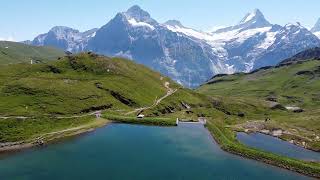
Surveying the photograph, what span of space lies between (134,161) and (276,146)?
60.0 metres

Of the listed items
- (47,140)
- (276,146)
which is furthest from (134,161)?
(276,146)

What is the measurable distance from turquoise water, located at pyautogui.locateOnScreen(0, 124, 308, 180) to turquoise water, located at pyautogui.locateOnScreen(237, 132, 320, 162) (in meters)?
18.3

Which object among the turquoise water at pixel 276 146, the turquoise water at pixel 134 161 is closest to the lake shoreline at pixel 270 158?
the turquoise water at pixel 134 161

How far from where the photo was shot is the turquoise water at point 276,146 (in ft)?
492

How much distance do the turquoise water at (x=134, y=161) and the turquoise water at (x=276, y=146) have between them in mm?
18268

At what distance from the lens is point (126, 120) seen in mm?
184000

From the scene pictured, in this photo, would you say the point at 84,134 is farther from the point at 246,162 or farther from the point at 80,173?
the point at 246,162

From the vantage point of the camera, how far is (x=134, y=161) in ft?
422

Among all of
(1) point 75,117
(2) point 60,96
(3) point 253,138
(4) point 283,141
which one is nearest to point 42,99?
(2) point 60,96

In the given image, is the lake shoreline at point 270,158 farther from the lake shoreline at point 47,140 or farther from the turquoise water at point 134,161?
the lake shoreline at point 47,140

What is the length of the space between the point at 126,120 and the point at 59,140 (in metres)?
38.9

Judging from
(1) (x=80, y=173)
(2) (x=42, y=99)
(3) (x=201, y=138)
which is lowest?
(1) (x=80, y=173)

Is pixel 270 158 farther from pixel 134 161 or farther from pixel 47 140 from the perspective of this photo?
pixel 47 140

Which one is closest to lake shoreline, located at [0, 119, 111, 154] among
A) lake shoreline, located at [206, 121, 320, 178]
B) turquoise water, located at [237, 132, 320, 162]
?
lake shoreline, located at [206, 121, 320, 178]
